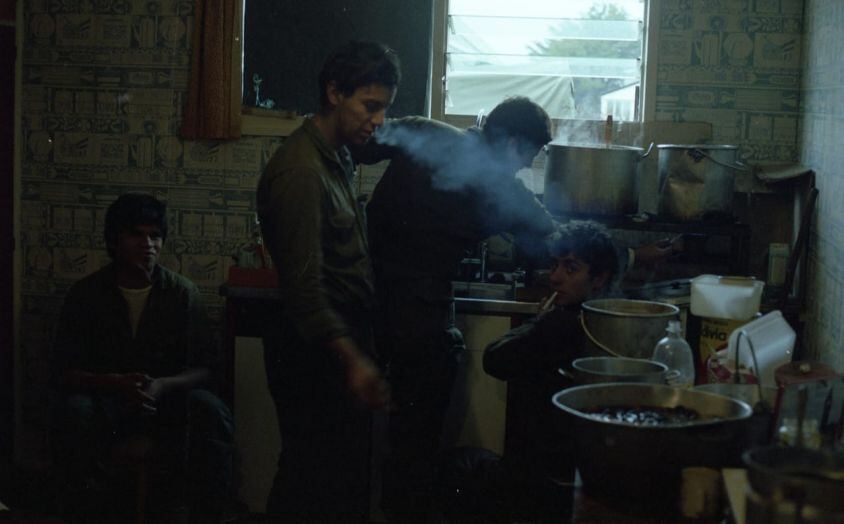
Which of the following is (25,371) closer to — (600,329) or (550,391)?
(550,391)

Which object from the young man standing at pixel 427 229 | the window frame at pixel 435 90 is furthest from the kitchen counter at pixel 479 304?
the window frame at pixel 435 90

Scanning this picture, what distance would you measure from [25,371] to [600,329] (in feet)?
9.99

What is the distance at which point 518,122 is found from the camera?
130 inches

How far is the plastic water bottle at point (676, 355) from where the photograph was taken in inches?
92.2

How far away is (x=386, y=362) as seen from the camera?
345 cm

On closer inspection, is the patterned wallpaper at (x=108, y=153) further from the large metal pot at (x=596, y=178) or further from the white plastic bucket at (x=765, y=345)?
the white plastic bucket at (x=765, y=345)

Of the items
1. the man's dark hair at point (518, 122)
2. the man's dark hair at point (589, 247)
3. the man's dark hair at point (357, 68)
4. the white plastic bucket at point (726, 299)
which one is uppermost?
the man's dark hair at point (357, 68)

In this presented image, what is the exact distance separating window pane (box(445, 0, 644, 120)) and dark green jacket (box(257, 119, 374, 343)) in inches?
71.9

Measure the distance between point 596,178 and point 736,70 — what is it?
88 centimetres

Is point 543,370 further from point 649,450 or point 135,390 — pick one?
point 135,390

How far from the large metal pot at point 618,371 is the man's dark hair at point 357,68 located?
35.9 inches

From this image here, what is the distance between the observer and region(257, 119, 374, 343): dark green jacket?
240 centimetres

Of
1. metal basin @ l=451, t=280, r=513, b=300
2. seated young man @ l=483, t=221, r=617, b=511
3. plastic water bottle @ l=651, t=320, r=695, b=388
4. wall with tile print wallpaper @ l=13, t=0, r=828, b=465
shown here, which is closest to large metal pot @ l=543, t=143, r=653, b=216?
metal basin @ l=451, t=280, r=513, b=300

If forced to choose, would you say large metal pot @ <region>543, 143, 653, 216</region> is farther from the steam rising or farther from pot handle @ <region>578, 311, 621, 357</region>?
pot handle @ <region>578, 311, 621, 357</region>
